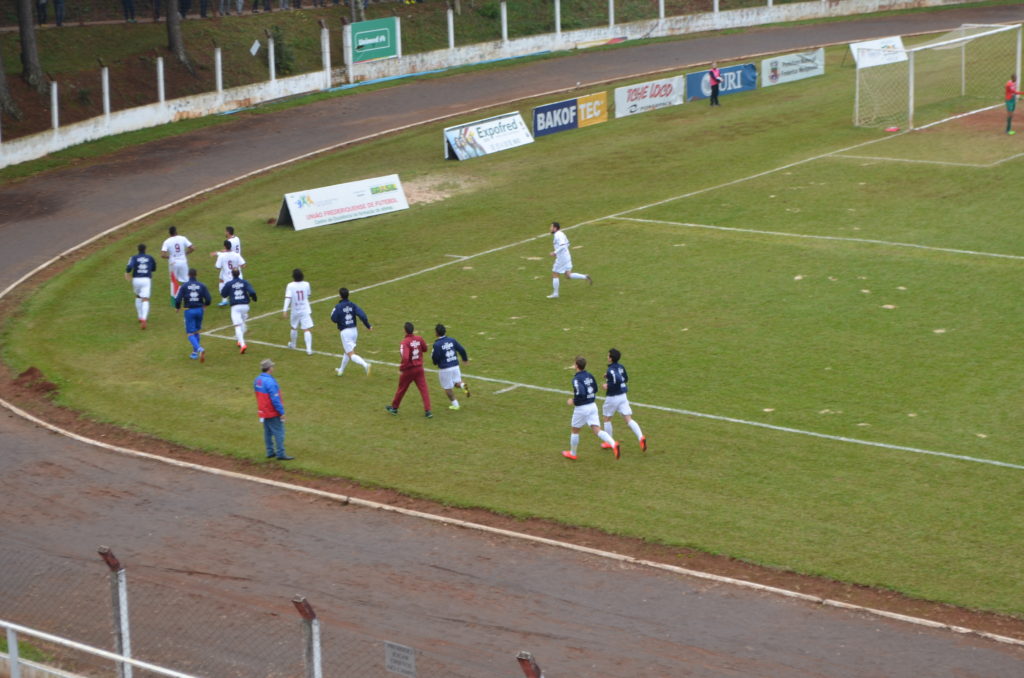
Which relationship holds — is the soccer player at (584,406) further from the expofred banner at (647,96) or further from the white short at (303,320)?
the expofred banner at (647,96)

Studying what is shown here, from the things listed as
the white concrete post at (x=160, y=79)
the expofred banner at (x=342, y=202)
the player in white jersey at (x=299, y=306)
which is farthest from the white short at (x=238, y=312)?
the white concrete post at (x=160, y=79)

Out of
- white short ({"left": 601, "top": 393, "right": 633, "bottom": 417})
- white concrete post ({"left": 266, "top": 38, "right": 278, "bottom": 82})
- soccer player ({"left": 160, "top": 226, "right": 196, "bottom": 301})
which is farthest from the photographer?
white concrete post ({"left": 266, "top": 38, "right": 278, "bottom": 82})

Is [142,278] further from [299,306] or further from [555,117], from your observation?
[555,117]

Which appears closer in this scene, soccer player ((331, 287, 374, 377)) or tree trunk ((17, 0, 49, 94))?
soccer player ((331, 287, 374, 377))

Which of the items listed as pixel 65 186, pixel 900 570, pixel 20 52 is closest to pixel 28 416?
pixel 900 570

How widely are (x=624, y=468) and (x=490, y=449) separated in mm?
2554

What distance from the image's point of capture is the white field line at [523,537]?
16500 mm

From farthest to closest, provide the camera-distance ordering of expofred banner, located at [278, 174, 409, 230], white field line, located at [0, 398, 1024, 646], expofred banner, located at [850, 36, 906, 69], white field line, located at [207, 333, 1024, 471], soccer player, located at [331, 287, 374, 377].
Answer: expofred banner, located at [850, 36, 906, 69] < expofred banner, located at [278, 174, 409, 230] < soccer player, located at [331, 287, 374, 377] < white field line, located at [207, 333, 1024, 471] < white field line, located at [0, 398, 1024, 646]

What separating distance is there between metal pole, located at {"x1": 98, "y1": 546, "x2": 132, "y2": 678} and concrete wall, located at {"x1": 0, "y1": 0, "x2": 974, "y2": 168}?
36.6m

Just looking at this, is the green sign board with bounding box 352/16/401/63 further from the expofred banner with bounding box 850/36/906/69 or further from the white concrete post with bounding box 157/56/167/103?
the expofred banner with bounding box 850/36/906/69

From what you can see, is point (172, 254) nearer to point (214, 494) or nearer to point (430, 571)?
point (214, 494)

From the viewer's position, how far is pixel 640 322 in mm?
30406

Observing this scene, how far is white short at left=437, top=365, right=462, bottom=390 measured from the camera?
2481 cm

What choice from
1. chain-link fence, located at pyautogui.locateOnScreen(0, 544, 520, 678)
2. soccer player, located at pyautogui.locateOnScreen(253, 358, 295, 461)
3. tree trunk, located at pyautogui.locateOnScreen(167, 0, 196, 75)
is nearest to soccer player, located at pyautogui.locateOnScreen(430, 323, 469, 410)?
soccer player, located at pyautogui.locateOnScreen(253, 358, 295, 461)
